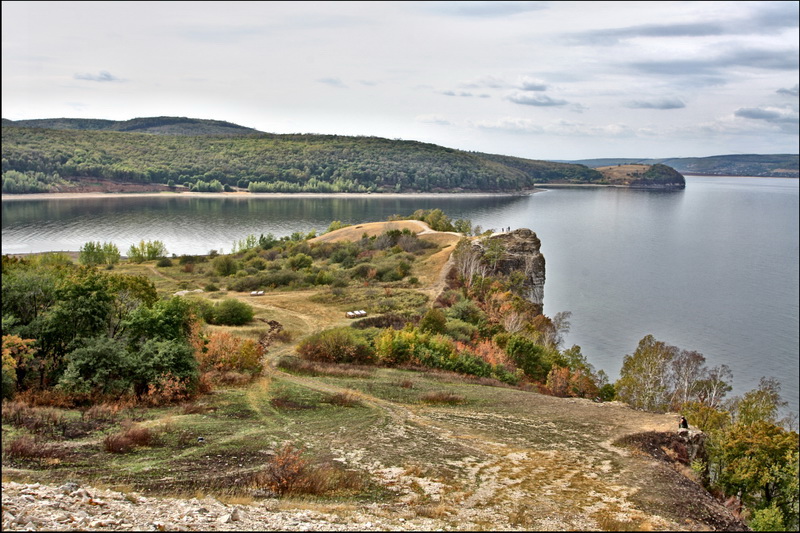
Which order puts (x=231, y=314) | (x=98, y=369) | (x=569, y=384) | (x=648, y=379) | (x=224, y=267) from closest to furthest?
(x=98, y=369)
(x=569, y=384)
(x=231, y=314)
(x=648, y=379)
(x=224, y=267)

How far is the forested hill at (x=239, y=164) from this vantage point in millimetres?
123375

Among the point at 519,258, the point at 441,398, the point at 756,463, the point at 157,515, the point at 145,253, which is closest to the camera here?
the point at 157,515

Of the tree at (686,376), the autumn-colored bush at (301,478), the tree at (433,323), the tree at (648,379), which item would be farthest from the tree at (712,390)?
the autumn-colored bush at (301,478)

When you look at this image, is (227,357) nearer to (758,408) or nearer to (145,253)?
(758,408)

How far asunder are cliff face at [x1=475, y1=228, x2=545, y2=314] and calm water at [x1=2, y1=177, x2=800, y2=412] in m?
4.73

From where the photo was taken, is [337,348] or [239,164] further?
[239,164]

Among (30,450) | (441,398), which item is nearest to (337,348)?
(441,398)

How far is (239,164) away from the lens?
156 meters

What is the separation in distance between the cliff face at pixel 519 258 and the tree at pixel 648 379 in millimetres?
13808

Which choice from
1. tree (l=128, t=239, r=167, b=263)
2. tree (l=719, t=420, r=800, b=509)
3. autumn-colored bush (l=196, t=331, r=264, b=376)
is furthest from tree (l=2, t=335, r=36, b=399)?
tree (l=128, t=239, r=167, b=263)

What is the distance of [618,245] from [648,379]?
61.2m

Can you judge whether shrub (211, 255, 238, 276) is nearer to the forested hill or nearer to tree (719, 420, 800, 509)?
tree (719, 420, 800, 509)

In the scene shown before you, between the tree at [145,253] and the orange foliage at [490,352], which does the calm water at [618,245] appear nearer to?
the tree at [145,253]

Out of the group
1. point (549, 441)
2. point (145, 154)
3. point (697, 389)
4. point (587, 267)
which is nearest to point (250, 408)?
point (549, 441)
